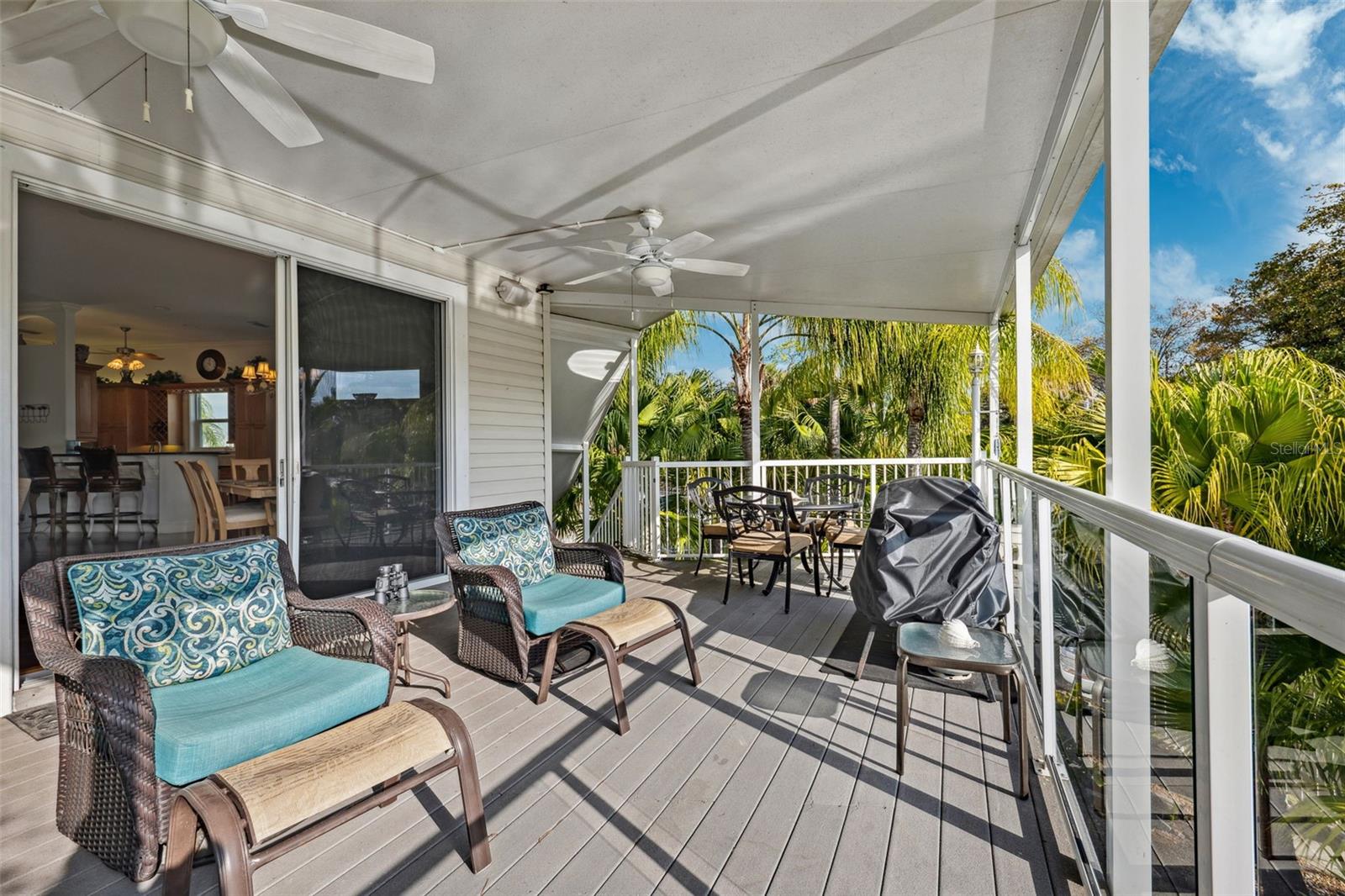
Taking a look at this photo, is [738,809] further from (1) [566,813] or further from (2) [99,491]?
(2) [99,491]

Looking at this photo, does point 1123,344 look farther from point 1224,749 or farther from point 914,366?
point 914,366

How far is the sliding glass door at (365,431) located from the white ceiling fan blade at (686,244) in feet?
6.80

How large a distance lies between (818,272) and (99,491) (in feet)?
19.1

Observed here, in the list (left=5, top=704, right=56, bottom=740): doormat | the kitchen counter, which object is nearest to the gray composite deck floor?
(left=5, top=704, right=56, bottom=740): doormat

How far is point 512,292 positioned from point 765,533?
115 inches

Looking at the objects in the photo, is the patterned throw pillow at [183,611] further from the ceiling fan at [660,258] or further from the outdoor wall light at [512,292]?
the outdoor wall light at [512,292]

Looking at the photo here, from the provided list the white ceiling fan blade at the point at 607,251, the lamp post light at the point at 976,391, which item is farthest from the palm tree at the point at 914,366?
the white ceiling fan blade at the point at 607,251

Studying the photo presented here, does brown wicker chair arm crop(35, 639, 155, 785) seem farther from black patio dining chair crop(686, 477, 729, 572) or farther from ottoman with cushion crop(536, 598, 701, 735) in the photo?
black patio dining chair crop(686, 477, 729, 572)

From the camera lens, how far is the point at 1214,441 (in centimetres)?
224

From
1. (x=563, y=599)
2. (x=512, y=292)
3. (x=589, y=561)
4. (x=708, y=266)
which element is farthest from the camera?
(x=512, y=292)

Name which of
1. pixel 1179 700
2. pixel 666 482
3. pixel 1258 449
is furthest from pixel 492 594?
pixel 666 482

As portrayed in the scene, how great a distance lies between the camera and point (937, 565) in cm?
314

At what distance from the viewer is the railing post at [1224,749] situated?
784mm

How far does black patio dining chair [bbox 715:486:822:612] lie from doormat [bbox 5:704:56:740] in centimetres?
366
